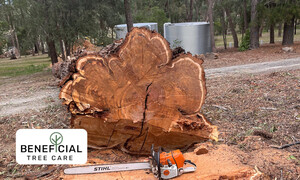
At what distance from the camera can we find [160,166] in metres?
2.99

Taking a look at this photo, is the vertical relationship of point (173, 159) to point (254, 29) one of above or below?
below

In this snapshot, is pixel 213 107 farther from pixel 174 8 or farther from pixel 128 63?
pixel 174 8

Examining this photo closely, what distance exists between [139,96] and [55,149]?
4.42 feet

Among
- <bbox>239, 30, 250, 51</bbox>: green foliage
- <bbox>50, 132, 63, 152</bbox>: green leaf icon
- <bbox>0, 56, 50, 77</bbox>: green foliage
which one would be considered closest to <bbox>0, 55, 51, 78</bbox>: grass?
<bbox>0, 56, 50, 77</bbox>: green foliage

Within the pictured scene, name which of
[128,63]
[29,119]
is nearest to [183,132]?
[128,63]

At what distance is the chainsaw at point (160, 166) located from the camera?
2.97 m

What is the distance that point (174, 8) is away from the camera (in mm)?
30781

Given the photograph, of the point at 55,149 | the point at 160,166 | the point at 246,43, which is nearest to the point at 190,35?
the point at 246,43

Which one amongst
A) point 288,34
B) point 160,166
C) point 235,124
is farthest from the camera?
point 288,34

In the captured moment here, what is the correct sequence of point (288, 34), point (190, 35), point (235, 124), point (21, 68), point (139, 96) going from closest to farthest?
point (139, 96) → point (235, 124) → point (288, 34) → point (190, 35) → point (21, 68)

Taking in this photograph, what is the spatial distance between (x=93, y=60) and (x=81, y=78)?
11.6 inches

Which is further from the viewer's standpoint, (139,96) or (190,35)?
(190,35)

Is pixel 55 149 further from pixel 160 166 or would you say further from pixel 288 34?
pixel 288 34

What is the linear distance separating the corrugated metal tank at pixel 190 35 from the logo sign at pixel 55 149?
13672 millimetres
